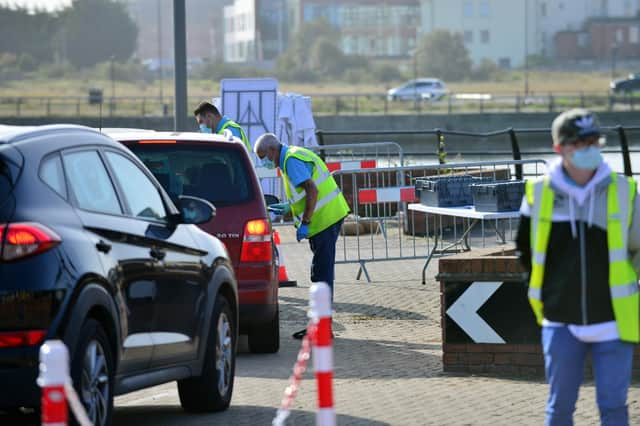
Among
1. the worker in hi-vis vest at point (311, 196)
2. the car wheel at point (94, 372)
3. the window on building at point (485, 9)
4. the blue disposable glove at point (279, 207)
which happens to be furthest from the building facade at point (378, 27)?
the car wheel at point (94, 372)

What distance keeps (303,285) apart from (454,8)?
446 ft

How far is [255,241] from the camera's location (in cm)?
1059

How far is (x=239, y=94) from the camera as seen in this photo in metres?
22.3

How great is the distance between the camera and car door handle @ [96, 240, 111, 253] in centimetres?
657

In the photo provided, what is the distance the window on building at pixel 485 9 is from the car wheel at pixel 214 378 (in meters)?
140

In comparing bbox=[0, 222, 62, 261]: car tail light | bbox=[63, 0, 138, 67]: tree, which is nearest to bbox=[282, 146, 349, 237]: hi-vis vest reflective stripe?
bbox=[0, 222, 62, 261]: car tail light

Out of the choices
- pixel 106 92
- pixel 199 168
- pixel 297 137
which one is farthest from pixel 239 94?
pixel 106 92

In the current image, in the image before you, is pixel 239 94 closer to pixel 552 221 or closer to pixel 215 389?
pixel 215 389

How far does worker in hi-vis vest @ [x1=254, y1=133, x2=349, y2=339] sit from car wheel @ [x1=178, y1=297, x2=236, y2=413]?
332cm

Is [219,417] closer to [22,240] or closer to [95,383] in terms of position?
[95,383]

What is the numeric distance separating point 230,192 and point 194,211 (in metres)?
2.84

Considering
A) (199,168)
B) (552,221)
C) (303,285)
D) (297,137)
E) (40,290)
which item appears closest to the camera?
(552,221)

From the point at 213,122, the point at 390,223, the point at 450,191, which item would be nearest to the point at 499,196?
the point at 450,191

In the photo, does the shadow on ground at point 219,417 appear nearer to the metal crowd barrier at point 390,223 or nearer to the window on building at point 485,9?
the metal crowd barrier at point 390,223
